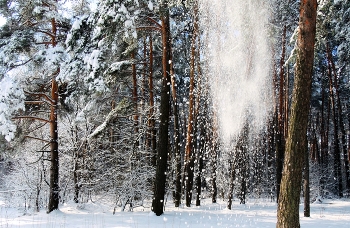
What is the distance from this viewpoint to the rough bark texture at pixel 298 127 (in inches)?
199

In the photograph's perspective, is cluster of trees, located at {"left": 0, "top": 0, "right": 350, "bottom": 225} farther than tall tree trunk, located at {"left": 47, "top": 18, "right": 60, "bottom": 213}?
No

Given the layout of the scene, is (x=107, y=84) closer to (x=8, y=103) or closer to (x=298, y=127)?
(x=8, y=103)

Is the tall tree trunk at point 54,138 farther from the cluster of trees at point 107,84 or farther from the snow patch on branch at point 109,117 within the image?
the snow patch on branch at point 109,117

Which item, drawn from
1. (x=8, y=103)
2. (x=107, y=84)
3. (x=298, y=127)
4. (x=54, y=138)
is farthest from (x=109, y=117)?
(x=298, y=127)

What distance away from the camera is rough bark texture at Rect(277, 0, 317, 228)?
5051 mm

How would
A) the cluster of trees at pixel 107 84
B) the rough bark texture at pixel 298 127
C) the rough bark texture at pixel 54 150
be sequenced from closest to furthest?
1. the rough bark texture at pixel 298 127
2. the cluster of trees at pixel 107 84
3. the rough bark texture at pixel 54 150

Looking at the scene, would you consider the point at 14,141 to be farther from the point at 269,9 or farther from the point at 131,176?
the point at 269,9

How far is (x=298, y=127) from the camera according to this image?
200 inches

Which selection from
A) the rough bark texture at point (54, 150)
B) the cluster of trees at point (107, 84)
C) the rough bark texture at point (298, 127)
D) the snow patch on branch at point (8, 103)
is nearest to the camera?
the rough bark texture at point (298, 127)

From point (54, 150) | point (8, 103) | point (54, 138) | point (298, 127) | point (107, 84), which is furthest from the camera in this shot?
point (54, 138)

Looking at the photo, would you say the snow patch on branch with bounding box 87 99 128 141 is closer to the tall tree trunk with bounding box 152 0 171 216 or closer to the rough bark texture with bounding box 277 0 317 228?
the tall tree trunk with bounding box 152 0 171 216

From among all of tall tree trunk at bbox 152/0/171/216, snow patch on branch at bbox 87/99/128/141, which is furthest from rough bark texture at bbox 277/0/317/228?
snow patch on branch at bbox 87/99/128/141

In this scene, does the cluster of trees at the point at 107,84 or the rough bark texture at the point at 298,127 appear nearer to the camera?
the rough bark texture at the point at 298,127

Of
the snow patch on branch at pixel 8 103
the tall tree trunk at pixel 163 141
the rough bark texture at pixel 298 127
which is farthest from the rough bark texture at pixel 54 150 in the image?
the rough bark texture at pixel 298 127
